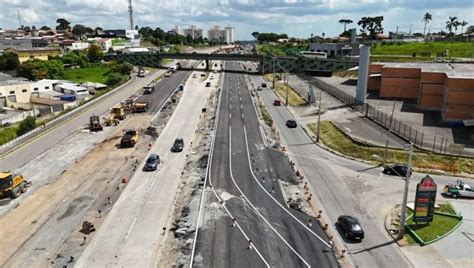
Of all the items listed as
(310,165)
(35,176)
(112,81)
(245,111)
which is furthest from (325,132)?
→ (112,81)

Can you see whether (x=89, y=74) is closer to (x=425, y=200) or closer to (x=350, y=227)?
(x=350, y=227)

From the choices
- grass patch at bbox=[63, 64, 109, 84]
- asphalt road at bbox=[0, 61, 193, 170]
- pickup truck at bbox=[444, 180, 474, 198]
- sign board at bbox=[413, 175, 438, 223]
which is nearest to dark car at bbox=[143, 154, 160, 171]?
asphalt road at bbox=[0, 61, 193, 170]

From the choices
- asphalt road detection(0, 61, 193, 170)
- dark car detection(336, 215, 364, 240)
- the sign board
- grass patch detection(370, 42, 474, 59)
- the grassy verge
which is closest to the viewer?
dark car detection(336, 215, 364, 240)

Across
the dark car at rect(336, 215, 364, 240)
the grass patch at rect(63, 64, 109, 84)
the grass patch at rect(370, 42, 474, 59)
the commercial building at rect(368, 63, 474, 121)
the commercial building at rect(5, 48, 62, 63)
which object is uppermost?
the grass patch at rect(370, 42, 474, 59)

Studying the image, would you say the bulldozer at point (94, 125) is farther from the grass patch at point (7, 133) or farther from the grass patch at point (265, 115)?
the grass patch at point (265, 115)

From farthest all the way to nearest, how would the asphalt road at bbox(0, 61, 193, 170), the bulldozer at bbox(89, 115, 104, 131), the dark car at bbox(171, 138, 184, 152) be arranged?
the bulldozer at bbox(89, 115, 104, 131)
the dark car at bbox(171, 138, 184, 152)
the asphalt road at bbox(0, 61, 193, 170)

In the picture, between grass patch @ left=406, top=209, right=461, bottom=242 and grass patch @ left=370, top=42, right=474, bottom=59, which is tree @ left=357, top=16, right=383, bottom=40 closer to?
grass patch @ left=370, top=42, right=474, bottom=59
